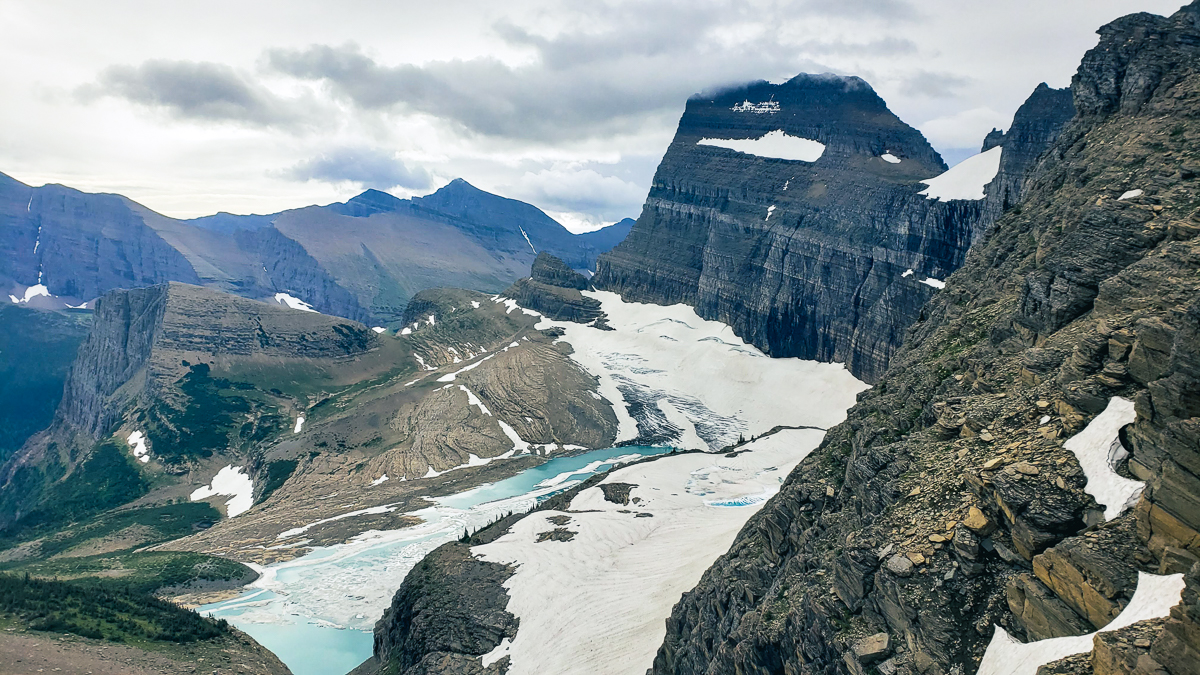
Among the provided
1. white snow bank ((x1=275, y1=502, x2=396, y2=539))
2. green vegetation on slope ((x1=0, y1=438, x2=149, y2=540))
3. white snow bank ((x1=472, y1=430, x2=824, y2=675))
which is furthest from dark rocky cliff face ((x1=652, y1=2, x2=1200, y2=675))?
green vegetation on slope ((x1=0, y1=438, x2=149, y2=540))

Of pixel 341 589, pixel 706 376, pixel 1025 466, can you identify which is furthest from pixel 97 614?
pixel 706 376

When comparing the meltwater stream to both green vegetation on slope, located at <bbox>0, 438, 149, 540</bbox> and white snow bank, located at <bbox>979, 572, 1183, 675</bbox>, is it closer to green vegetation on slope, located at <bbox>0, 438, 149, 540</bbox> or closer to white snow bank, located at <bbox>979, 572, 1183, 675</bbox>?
white snow bank, located at <bbox>979, 572, 1183, 675</bbox>

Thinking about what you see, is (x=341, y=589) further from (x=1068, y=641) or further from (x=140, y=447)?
(x=140, y=447)

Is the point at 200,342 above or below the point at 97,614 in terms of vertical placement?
above

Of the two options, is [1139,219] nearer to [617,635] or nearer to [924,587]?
[924,587]

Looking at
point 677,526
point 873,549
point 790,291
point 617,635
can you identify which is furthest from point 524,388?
point 873,549
